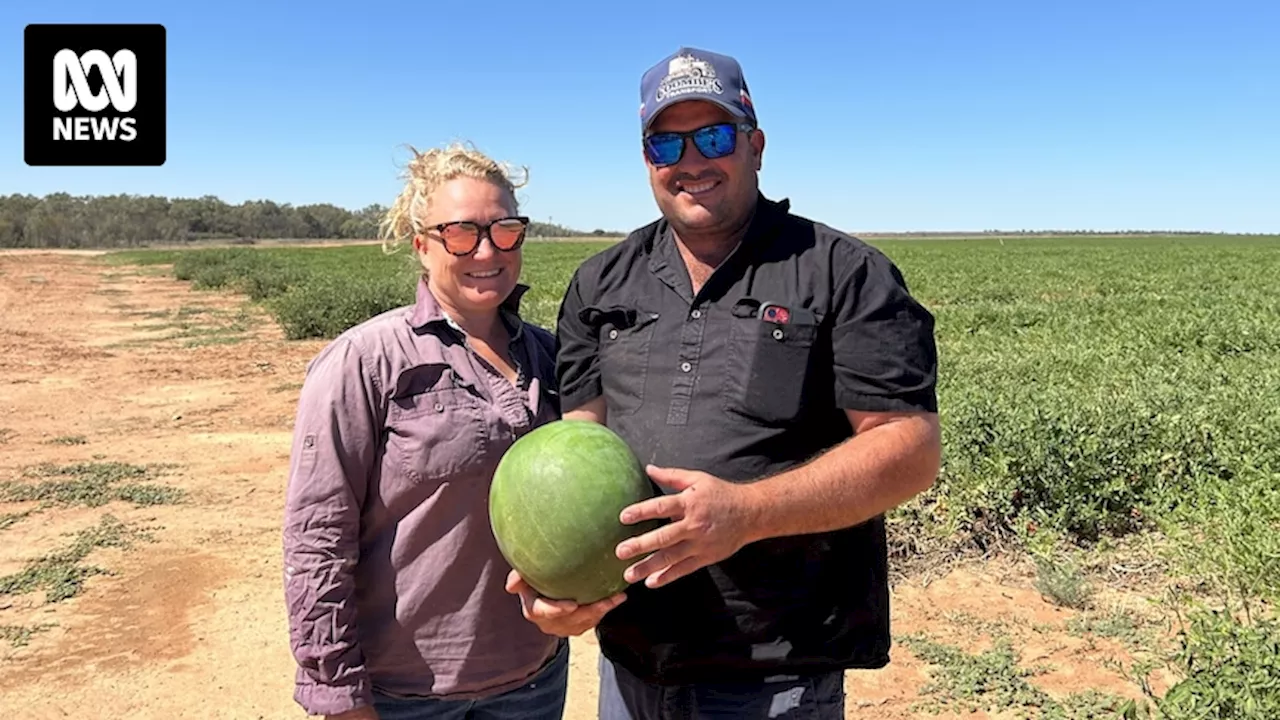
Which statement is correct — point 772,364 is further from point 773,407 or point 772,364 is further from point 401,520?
point 401,520

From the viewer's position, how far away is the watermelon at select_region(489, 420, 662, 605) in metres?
1.96

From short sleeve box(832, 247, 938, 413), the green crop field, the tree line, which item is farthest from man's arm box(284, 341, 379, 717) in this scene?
the tree line

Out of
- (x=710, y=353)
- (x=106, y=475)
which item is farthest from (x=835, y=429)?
(x=106, y=475)

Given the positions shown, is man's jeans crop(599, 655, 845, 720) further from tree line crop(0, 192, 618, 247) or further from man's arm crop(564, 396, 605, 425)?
tree line crop(0, 192, 618, 247)

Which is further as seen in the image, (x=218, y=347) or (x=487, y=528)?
(x=218, y=347)

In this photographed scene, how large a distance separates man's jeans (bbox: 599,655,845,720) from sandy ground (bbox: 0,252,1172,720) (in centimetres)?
223

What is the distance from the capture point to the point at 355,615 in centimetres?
226

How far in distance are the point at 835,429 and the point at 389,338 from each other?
1.13 m

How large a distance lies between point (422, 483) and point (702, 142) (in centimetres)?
109

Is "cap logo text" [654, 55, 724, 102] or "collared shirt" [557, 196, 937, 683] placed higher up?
"cap logo text" [654, 55, 724, 102]

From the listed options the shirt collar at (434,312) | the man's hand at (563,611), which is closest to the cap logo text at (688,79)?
the shirt collar at (434,312)

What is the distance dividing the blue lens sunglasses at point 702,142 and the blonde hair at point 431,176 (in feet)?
1.41

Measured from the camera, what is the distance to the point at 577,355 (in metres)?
2.46

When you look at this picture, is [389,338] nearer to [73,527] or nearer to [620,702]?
[620,702]
